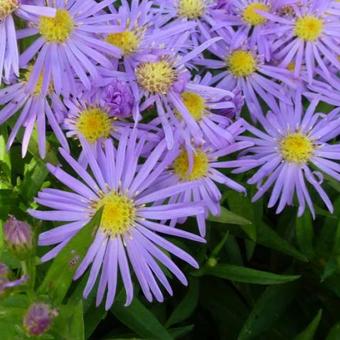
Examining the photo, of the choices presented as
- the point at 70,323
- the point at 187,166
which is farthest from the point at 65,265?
the point at 187,166

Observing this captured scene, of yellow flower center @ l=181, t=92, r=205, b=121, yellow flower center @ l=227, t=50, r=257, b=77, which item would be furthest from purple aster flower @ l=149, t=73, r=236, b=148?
yellow flower center @ l=227, t=50, r=257, b=77

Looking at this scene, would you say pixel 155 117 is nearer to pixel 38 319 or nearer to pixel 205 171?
pixel 205 171

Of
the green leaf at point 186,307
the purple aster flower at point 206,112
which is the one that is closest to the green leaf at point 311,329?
the green leaf at point 186,307

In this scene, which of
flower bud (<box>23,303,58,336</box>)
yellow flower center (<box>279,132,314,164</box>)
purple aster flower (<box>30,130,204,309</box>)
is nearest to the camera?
flower bud (<box>23,303,58,336</box>)

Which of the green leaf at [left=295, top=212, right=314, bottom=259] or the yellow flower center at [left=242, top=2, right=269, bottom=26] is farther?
the yellow flower center at [left=242, top=2, right=269, bottom=26]

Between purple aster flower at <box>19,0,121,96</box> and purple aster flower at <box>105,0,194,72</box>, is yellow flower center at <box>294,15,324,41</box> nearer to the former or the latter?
purple aster flower at <box>105,0,194,72</box>

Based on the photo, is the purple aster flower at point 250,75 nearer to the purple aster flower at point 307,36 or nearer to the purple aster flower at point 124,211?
the purple aster flower at point 307,36
